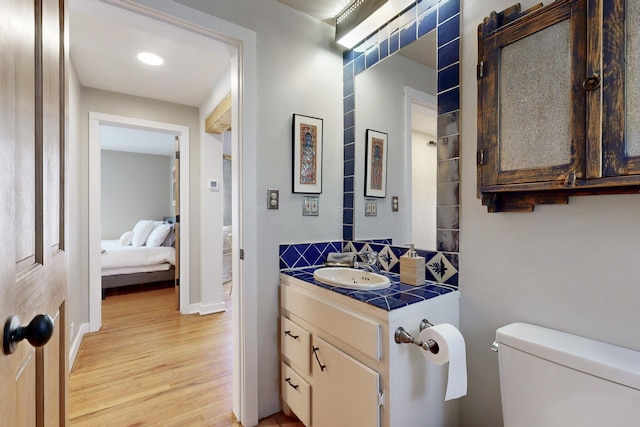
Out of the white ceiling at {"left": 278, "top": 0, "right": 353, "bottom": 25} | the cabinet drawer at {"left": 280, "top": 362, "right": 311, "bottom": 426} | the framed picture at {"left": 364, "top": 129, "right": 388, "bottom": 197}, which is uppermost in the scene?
the white ceiling at {"left": 278, "top": 0, "right": 353, "bottom": 25}

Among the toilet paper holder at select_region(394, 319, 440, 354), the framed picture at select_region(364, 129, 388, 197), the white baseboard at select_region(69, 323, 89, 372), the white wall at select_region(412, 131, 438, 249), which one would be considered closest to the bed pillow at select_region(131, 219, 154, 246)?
the white baseboard at select_region(69, 323, 89, 372)

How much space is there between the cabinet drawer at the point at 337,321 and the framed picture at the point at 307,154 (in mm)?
616

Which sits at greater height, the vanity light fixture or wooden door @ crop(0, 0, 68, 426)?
the vanity light fixture

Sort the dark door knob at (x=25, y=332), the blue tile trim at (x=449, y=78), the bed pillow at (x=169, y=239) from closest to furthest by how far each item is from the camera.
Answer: the dark door knob at (x=25, y=332) → the blue tile trim at (x=449, y=78) → the bed pillow at (x=169, y=239)

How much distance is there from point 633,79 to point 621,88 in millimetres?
31

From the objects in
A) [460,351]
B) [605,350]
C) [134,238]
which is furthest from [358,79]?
[134,238]

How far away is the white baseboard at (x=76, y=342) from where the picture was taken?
2238 mm

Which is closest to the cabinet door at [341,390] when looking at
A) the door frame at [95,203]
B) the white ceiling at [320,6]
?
the white ceiling at [320,6]

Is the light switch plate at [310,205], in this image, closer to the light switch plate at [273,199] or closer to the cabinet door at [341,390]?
the light switch plate at [273,199]

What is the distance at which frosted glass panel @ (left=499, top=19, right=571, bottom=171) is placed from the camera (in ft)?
3.18

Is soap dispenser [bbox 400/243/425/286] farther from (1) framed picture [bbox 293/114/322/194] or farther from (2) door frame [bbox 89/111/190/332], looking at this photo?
(2) door frame [bbox 89/111/190/332]

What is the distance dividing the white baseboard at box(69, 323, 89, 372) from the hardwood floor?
47 mm

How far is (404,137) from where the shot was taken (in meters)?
1.64

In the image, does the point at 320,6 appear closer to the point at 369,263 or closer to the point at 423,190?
the point at 423,190
